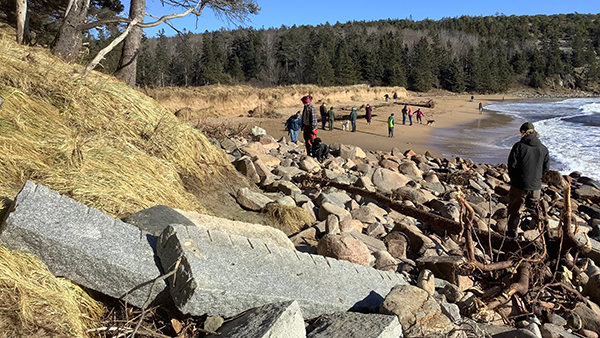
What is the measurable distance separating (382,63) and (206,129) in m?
73.4

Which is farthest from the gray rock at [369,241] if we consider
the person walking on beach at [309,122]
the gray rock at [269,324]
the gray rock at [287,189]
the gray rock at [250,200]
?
the person walking on beach at [309,122]

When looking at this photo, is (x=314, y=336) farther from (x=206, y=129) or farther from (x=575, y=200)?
(x=575, y=200)

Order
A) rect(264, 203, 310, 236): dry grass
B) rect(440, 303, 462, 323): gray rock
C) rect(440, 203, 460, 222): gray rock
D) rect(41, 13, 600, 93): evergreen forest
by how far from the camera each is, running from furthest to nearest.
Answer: rect(41, 13, 600, 93): evergreen forest → rect(440, 203, 460, 222): gray rock → rect(264, 203, 310, 236): dry grass → rect(440, 303, 462, 323): gray rock

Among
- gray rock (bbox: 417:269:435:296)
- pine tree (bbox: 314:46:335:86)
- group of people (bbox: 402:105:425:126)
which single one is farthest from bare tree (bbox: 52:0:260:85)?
pine tree (bbox: 314:46:335:86)

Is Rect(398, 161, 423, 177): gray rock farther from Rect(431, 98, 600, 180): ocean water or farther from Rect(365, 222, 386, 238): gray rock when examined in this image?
Rect(431, 98, 600, 180): ocean water

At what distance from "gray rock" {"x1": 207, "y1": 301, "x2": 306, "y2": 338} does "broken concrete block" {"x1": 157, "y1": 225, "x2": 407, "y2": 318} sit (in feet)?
0.40

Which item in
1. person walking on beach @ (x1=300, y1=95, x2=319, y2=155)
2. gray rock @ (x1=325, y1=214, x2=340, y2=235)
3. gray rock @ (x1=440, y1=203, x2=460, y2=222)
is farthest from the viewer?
person walking on beach @ (x1=300, y1=95, x2=319, y2=155)

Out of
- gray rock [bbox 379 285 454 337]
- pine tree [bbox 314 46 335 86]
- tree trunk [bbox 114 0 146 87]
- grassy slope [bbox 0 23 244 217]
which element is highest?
pine tree [bbox 314 46 335 86]

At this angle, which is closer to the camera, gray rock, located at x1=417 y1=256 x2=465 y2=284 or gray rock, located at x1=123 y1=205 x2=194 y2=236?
gray rock, located at x1=123 y1=205 x2=194 y2=236

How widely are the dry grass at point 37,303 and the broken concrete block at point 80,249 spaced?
7cm

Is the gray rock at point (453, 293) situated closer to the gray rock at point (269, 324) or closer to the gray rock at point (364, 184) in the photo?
the gray rock at point (269, 324)

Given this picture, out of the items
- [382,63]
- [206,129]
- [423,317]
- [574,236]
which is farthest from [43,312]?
[382,63]

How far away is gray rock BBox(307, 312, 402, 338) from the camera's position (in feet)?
8.17

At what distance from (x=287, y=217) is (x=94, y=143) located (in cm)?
230
